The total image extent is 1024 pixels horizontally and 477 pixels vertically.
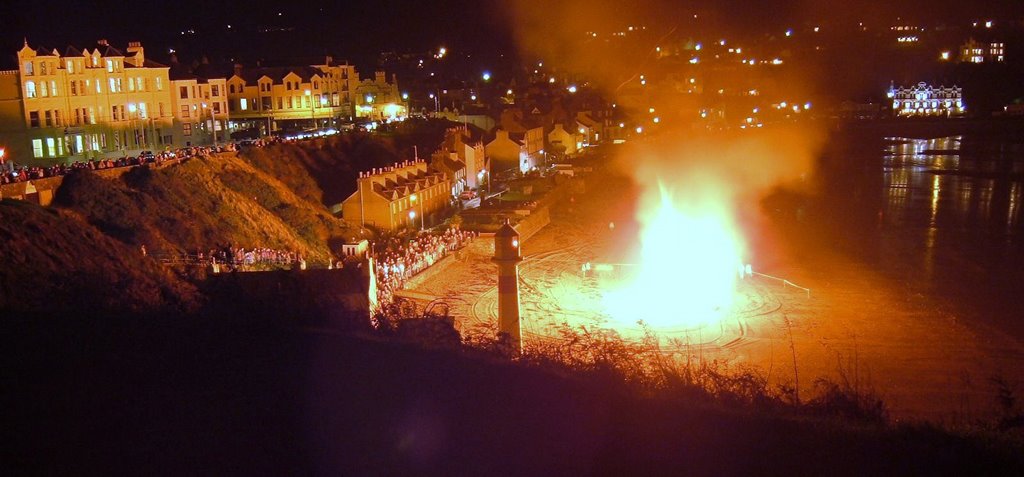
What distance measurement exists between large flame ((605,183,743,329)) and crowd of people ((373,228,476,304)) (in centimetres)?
441

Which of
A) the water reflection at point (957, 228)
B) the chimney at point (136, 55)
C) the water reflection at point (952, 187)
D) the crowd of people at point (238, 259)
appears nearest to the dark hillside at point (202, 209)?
the crowd of people at point (238, 259)

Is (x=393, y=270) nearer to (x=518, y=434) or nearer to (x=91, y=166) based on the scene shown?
(x=91, y=166)

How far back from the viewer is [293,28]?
77.4m

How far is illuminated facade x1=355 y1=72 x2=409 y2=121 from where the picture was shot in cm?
4331

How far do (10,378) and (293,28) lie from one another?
251 feet

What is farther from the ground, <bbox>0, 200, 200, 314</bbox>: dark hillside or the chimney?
the chimney

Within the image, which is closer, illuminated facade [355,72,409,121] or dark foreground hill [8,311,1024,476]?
dark foreground hill [8,311,1024,476]

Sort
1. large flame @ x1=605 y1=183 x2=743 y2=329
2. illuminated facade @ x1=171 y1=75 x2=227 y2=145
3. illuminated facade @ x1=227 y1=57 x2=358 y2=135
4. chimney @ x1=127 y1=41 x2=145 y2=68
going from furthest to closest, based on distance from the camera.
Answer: illuminated facade @ x1=227 y1=57 x2=358 y2=135 → illuminated facade @ x1=171 y1=75 x2=227 y2=145 → chimney @ x1=127 y1=41 x2=145 y2=68 → large flame @ x1=605 y1=183 x2=743 y2=329

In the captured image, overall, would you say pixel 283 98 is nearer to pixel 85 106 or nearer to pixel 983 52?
pixel 85 106

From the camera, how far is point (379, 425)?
5.07m

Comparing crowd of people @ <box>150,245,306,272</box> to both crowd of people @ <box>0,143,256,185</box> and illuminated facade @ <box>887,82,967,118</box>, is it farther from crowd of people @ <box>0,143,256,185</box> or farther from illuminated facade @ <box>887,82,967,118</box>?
illuminated facade @ <box>887,82,967,118</box>

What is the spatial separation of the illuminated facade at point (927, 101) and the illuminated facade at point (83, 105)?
225 ft

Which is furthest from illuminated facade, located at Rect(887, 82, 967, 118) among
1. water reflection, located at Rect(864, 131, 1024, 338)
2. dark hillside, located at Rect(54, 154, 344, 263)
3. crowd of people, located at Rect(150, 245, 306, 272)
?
crowd of people, located at Rect(150, 245, 306, 272)

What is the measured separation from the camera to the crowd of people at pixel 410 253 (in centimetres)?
1784
